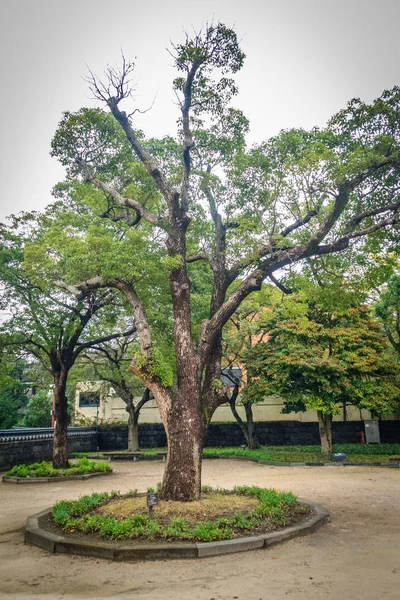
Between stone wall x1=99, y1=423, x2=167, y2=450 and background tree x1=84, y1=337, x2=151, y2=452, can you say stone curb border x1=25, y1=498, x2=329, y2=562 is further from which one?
stone wall x1=99, y1=423, x2=167, y2=450

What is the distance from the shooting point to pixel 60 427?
642 inches

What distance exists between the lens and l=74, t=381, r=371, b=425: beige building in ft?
85.6

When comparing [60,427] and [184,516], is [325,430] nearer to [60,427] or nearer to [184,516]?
[60,427]

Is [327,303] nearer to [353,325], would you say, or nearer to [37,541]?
[37,541]

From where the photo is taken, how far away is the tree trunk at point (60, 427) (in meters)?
16.1

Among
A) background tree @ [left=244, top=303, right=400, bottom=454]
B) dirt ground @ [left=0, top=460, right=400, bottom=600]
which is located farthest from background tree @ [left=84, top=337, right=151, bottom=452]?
dirt ground @ [left=0, top=460, right=400, bottom=600]

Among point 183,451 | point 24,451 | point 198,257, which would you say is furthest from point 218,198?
point 24,451

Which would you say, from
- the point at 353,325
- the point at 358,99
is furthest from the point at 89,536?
the point at 353,325

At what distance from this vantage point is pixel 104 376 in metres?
25.5

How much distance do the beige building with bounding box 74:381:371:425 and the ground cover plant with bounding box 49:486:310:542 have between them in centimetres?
1838

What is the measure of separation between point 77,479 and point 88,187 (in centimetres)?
965

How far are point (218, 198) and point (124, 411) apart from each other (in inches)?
971

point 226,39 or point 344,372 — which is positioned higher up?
point 226,39

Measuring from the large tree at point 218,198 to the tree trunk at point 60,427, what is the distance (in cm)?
661
